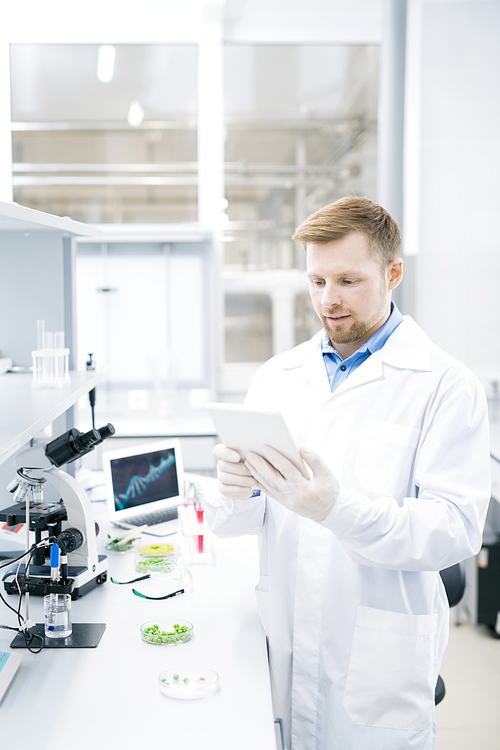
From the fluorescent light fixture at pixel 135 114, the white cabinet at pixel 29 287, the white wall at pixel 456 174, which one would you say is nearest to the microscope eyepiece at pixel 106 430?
the white cabinet at pixel 29 287

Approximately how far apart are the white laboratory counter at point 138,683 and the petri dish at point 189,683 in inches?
0.4

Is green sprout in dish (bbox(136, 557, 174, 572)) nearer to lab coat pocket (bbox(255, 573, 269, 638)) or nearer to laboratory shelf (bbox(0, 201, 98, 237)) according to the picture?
lab coat pocket (bbox(255, 573, 269, 638))

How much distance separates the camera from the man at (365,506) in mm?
1213

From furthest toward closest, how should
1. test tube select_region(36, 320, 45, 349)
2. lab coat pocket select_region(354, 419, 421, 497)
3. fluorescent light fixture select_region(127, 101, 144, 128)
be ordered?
fluorescent light fixture select_region(127, 101, 144, 128), test tube select_region(36, 320, 45, 349), lab coat pocket select_region(354, 419, 421, 497)

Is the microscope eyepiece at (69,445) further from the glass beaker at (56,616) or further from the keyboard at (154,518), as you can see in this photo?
the keyboard at (154,518)

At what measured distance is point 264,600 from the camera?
149cm

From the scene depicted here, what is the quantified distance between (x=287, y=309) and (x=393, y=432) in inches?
113

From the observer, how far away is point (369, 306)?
139cm

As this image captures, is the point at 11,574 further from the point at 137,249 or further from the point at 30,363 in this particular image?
the point at 137,249

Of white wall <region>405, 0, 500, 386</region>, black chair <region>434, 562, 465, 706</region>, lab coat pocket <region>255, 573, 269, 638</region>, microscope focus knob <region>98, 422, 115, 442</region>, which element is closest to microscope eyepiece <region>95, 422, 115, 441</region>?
microscope focus knob <region>98, 422, 115, 442</region>

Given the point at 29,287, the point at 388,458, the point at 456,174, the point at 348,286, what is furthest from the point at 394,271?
the point at 456,174

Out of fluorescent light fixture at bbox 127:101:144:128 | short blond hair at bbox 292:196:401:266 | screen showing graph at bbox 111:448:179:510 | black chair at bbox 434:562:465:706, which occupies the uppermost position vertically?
fluorescent light fixture at bbox 127:101:144:128

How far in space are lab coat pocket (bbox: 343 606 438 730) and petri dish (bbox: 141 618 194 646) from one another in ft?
1.19

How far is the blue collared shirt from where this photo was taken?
1.45m
